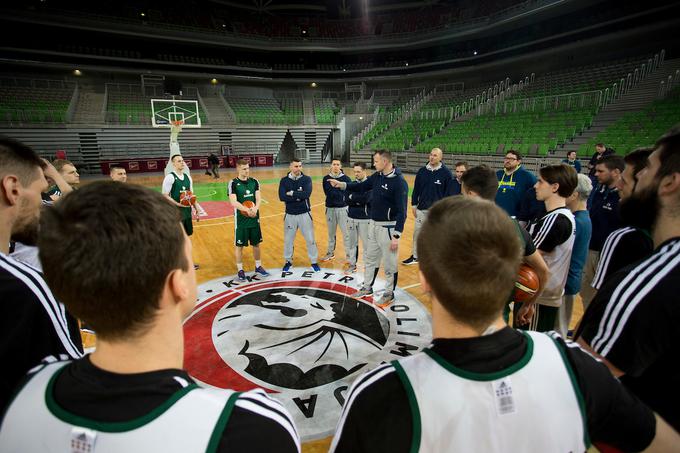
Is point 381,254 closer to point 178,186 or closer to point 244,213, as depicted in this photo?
point 244,213

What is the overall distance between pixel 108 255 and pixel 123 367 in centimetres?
31

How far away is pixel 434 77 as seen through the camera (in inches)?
1202

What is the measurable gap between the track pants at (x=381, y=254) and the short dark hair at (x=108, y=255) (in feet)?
15.0

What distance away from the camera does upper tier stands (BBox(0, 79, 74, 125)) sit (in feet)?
67.9

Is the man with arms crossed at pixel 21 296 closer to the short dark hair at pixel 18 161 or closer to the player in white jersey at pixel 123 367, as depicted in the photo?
the short dark hair at pixel 18 161

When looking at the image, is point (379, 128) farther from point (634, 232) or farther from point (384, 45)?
point (634, 232)

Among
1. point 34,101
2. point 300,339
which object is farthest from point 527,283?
point 34,101

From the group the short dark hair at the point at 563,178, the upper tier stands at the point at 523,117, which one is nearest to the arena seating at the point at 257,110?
the upper tier stands at the point at 523,117

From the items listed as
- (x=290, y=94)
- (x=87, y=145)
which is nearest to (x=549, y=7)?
(x=290, y=94)

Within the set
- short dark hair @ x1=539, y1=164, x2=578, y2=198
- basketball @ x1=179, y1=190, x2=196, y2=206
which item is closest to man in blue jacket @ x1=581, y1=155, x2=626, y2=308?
short dark hair @ x1=539, y1=164, x2=578, y2=198

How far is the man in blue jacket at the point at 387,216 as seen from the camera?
5184 mm

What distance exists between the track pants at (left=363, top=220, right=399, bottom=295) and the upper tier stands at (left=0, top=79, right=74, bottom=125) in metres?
25.8

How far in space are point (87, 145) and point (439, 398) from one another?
28542mm

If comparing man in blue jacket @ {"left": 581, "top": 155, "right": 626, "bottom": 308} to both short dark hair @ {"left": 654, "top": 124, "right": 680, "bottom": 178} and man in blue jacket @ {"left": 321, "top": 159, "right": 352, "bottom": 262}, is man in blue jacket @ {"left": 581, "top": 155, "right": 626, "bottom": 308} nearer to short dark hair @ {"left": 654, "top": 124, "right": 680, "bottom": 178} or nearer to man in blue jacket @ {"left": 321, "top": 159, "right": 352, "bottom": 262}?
short dark hair @ {"left": 654, "top": 124, "right": 680, "bottom": 178}
